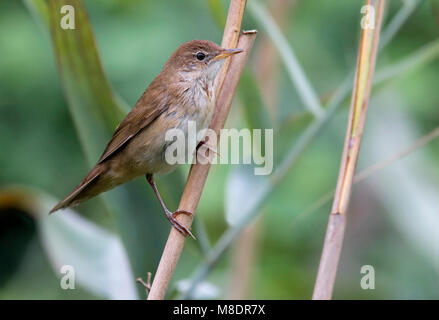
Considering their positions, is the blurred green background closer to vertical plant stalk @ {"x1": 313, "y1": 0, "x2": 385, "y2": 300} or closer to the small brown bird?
the small brown bird

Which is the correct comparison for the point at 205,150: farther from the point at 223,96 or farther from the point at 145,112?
the point at 145,112

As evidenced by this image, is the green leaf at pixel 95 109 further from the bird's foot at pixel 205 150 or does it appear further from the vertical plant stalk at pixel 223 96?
the vertical plant stalk at pixel 223 96

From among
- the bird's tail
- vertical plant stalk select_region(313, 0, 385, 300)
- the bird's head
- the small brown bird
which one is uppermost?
the bird's head

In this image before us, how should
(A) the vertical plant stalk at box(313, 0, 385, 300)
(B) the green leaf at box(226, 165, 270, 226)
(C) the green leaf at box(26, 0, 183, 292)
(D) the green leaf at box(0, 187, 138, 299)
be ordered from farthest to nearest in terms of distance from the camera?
1. (D) the green leaf at box(0, 187, 138, 299)
2. (B) the green leaf at box(226, 165, 270, 226)
3. (C) the green leaf at box(26, 0, 183, 292)
4. (A) the vertical plant stalk at box(313, 0, 385, 300)

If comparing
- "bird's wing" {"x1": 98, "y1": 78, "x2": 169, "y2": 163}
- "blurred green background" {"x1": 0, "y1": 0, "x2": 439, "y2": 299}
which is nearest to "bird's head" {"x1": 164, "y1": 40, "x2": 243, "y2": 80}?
"bird's wing" {"x1": 98, "y1": 78, "x2": 169, "y2": 163}

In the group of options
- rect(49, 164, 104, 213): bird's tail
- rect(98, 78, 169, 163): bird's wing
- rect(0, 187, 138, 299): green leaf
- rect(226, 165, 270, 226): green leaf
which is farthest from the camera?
rect(98, 78, 169, 163): bird's wing

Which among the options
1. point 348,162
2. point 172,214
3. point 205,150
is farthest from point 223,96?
point 348,162
